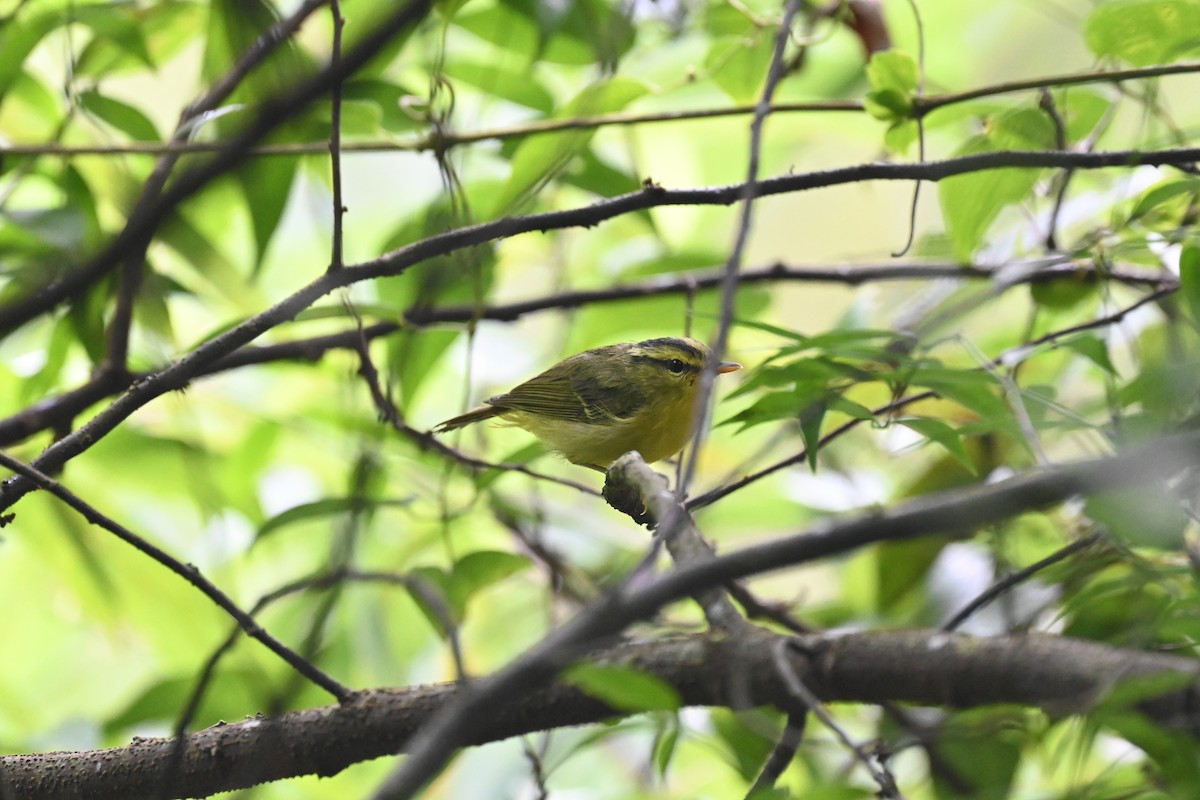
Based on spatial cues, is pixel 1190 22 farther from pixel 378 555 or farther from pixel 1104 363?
pixel 378 555

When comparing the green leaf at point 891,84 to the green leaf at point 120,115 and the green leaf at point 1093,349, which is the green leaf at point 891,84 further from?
the green leaf at point 120,115

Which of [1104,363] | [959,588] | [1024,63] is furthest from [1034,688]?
[1024,63]

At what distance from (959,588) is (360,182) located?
1.97m

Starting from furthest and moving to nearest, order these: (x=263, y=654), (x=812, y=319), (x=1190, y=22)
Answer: (x=812, y=319) < (x=263, y=654) < (x=1190, y=22)

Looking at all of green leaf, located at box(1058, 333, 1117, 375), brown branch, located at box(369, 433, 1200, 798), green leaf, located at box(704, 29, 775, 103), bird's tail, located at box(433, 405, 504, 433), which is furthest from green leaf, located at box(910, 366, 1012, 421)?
bird's tail, located at box(433, 405, 504, 433)

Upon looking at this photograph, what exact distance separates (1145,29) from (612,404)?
3.72 ft

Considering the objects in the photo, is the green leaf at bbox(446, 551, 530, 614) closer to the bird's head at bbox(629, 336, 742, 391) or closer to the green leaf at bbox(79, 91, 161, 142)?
the bird's head at bbox(629, 336, 742, 391)

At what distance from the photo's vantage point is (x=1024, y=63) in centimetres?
414

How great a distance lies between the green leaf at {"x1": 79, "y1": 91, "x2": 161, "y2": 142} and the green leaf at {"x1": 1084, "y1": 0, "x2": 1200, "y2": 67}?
137cm

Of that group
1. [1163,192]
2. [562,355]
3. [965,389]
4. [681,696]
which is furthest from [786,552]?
[562,355]

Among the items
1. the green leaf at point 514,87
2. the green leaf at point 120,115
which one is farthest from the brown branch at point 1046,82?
the green leaf at point 120,115

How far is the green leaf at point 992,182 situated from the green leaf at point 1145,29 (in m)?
0.12

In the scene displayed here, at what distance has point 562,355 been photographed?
208 cm

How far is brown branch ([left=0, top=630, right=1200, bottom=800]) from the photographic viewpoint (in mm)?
639
